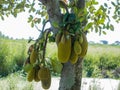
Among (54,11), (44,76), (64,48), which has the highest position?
(54,11)

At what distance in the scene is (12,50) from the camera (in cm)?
1150

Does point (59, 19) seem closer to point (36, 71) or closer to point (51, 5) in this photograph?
point (51, 5)

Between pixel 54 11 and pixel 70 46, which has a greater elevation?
pixel 54 11

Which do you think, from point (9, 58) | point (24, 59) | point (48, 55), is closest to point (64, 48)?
point (48, 55)

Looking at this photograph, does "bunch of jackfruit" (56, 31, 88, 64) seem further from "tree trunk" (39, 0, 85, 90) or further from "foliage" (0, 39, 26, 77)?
"foliage" (0, 39, 26, 77)

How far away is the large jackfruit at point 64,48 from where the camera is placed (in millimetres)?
1310

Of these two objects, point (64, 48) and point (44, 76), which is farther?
point (44, 76)

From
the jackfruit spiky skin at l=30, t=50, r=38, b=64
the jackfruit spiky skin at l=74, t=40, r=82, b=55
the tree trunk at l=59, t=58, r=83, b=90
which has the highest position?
the jackfruit spiky skin at l=74, t=40, r=82, b=55

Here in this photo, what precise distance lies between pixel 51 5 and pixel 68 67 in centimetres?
28

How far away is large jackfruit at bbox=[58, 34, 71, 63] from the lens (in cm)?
131

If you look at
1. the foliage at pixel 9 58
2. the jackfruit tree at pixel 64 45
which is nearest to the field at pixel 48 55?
the foliage at pixel 9 58

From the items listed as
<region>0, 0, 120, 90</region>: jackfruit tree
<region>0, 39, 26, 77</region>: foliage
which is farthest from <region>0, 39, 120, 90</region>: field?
<region>0, 0, 120, 90</region>: jackfruit tree

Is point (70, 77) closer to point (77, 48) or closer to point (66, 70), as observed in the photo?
point (66, 70)

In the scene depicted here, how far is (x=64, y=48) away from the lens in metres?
1.31
